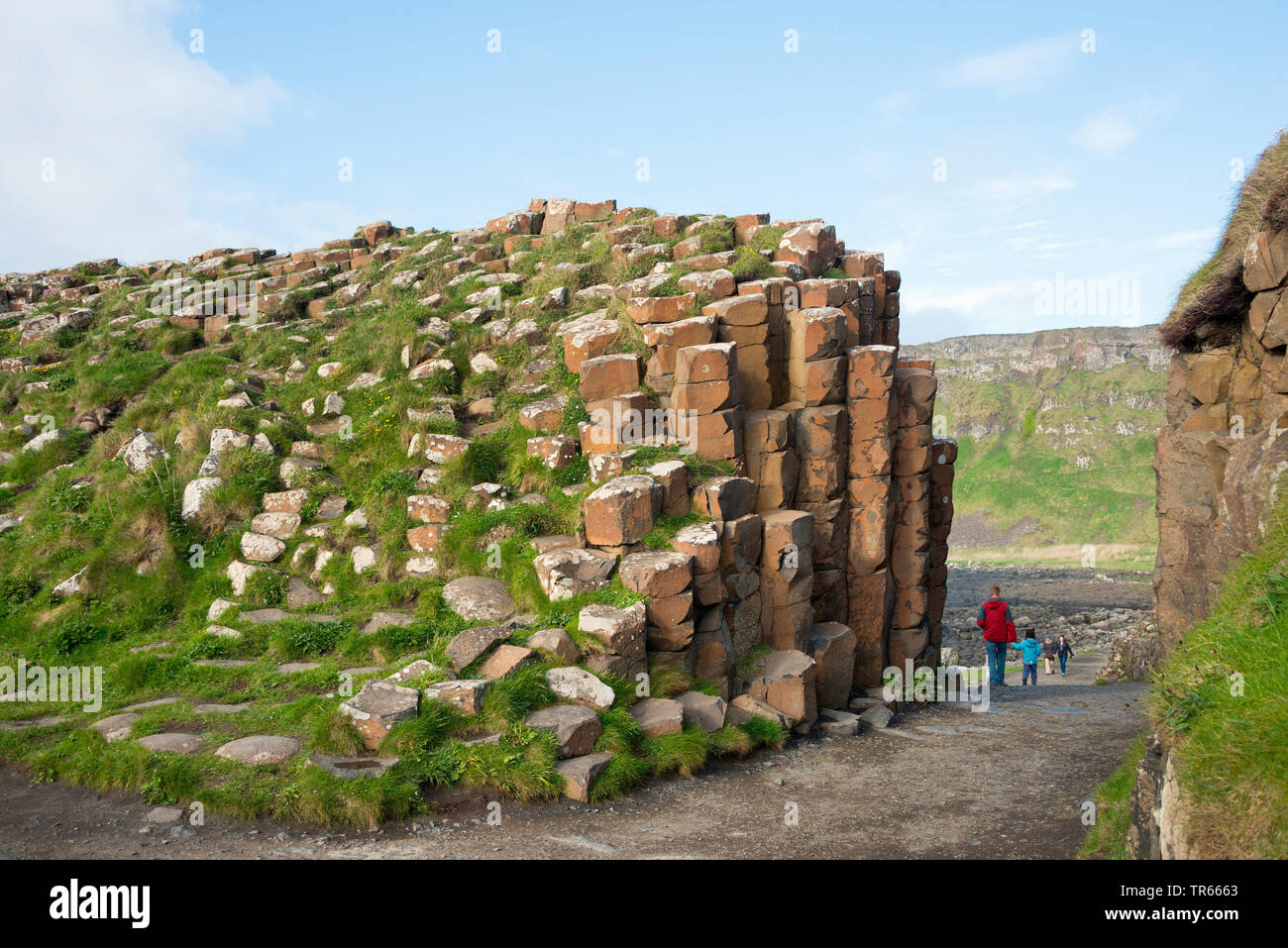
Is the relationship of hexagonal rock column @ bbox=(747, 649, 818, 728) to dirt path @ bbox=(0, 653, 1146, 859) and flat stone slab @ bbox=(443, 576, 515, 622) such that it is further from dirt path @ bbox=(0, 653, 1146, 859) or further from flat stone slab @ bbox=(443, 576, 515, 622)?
flat stone slab @ bbox=(443, 576, 515, 622)

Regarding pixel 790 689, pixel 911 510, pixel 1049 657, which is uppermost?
pixel 911 510

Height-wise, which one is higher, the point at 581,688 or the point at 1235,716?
the point at 1235,716

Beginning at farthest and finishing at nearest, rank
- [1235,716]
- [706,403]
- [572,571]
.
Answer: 1. [706,403]
2. [572,571]
3. [1235,716]

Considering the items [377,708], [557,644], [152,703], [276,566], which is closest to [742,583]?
[557,644]

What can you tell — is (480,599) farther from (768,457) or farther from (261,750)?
(768,457)

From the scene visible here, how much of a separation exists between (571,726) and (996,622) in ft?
44.6

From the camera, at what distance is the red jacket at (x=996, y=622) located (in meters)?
19.8

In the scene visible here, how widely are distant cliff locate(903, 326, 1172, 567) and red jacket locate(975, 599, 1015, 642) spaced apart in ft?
176

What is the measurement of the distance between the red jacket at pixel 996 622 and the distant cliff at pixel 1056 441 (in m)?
53.7

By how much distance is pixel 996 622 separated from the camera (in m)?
20.2

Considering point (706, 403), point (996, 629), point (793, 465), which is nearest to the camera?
point (706, 403)

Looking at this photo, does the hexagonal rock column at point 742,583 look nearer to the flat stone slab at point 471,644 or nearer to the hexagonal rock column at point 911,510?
the flat stone slab at point 471,644

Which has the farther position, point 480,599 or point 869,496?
point 869,496

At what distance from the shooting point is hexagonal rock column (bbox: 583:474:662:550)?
43.4 ft
